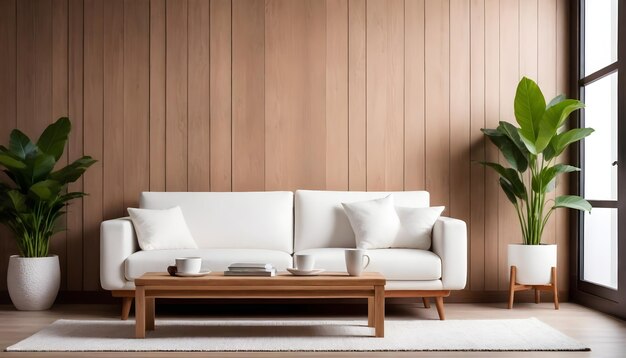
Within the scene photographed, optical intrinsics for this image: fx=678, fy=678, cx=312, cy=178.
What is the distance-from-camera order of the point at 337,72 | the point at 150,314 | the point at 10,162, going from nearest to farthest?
the point at 150,314, the point at 10,162, the point at 337,72

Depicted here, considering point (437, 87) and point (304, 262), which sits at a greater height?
point (437, 87)

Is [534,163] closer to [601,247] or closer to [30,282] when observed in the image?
[601,247]

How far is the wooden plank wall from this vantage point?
505cm

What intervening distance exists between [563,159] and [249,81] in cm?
245

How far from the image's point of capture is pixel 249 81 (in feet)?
16.7

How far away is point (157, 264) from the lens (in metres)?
4.14

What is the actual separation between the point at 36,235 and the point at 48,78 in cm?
121

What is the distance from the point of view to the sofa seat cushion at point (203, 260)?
13.6ft

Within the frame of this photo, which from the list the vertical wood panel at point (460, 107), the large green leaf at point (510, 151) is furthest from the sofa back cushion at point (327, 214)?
the large green leaf at point (510, 151)

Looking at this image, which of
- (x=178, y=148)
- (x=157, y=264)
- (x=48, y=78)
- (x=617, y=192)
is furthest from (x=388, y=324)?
(x=48, y=78)

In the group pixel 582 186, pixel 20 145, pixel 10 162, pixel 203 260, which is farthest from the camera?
pixel 582 186

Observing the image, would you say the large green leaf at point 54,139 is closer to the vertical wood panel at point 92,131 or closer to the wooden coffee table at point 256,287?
the vertical wood panel at point 92,131

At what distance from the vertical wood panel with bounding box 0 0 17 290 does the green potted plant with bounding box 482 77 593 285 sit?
3507 mm

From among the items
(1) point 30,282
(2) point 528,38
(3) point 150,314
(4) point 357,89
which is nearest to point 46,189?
(1) point 30,282
